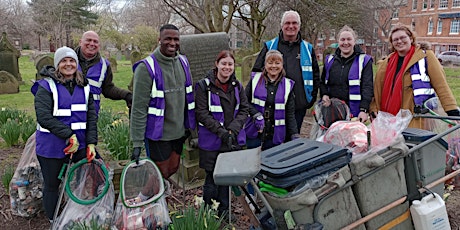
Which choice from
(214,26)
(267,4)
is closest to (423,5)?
(267,4)

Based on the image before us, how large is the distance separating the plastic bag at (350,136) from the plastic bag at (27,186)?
270 centimetres

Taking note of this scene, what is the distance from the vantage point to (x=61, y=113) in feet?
10.3

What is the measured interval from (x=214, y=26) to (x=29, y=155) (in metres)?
13.1

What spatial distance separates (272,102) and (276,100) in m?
0.04

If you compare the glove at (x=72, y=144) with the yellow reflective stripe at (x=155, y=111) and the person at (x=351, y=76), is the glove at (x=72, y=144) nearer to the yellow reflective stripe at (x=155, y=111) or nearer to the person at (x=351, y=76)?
the yellow reflective stripe at (x=155, y=111)

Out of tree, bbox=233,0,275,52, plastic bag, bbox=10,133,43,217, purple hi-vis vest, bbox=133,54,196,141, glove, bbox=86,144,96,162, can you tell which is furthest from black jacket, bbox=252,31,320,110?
tree, bbox=233,0,275,52

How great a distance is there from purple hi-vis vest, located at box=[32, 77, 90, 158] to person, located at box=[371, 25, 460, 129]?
2.90 m

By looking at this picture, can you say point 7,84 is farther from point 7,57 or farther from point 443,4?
point 443,4

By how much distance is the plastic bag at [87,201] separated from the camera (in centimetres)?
306

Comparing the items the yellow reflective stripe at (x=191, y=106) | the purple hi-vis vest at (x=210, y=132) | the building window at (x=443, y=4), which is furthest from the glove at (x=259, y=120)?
the building window at (x=443, y=4)

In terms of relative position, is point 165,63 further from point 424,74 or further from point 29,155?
point 424,74

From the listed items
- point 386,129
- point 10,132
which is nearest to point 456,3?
point 386,129

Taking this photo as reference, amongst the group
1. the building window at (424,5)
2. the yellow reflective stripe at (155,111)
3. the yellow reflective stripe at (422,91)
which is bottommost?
the yellow reflective stripe at (155,111)

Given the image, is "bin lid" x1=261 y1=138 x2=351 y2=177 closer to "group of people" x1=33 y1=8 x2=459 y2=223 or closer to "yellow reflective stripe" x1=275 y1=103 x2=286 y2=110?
"group of people" x1=33 y1=8 x2=459 y2=223
